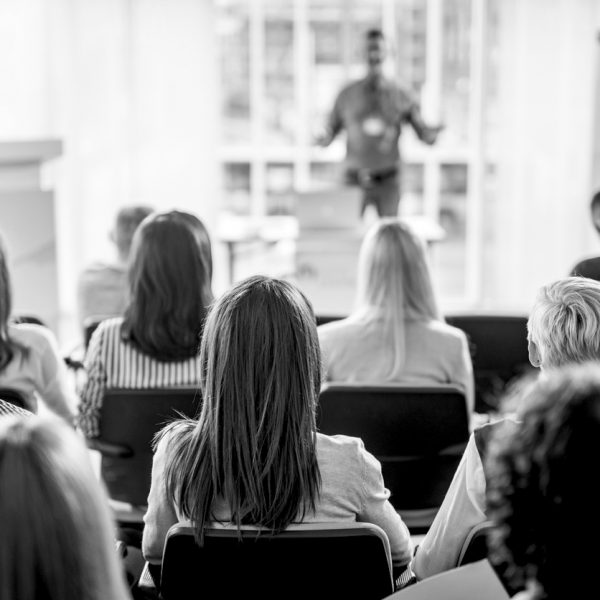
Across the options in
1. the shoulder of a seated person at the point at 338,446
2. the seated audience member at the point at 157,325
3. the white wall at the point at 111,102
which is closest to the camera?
the shoulder of a seated person at the point at 338,446

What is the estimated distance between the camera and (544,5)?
6.85 m

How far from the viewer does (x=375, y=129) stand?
621cm

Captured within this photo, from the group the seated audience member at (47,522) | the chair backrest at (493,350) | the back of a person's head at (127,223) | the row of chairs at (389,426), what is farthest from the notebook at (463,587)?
the back of a person's head at (127,223)

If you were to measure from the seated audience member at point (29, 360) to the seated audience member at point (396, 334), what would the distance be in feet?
2.67

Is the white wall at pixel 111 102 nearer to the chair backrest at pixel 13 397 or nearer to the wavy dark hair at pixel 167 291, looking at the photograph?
the wavy dark hair at pixel 167 291

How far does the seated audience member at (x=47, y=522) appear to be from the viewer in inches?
32.3

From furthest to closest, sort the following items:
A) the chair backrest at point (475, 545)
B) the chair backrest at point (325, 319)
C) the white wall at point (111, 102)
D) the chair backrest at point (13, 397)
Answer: the white wall at point (111, 102) < the chair backrest at point (325, 319) < the chair backrest at point (13, 397) < the chair backrest at point (475, 545)

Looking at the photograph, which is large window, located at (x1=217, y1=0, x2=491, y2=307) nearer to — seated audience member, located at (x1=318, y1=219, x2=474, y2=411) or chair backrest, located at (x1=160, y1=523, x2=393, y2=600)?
seated audience member, located at (x1=318, y1=219, x2=474, y2=411)

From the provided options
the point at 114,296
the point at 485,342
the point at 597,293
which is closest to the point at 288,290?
the point at 597,293

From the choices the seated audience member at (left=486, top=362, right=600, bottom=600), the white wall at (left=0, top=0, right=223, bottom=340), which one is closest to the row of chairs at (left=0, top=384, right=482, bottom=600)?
the seated audience member at (left=486, top=362, right=600, bottom=600)

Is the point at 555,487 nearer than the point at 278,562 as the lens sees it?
Yes

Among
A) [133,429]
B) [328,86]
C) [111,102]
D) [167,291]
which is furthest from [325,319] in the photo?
[328,86]

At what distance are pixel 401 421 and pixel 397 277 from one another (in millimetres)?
584

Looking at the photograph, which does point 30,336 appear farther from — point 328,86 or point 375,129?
point 328,86
